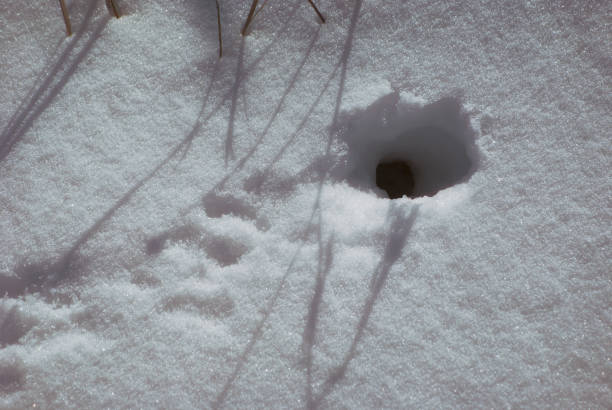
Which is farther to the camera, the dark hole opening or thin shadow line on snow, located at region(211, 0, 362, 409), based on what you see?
the dark hole opening

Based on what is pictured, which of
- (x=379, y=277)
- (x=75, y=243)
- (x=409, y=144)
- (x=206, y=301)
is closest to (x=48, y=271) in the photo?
(x=75, y=243)

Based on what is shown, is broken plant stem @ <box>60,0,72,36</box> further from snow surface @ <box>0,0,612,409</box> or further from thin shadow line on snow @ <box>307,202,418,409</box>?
thin shadow line on snow @ <box>307,202,418,409</box>

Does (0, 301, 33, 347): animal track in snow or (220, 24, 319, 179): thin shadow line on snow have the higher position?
(220, 24, 319, 179): thin shadow line on snow

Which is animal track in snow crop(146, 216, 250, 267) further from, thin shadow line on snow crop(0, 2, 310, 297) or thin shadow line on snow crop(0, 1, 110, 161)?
thin shadow line on snow crop(0, 1, 110, 161)

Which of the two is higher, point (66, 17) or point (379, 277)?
point (66, 17)

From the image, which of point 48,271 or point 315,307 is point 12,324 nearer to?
point 48,271

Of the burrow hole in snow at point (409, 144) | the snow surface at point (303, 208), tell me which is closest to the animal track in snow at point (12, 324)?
the snow surface at point (303, 208)

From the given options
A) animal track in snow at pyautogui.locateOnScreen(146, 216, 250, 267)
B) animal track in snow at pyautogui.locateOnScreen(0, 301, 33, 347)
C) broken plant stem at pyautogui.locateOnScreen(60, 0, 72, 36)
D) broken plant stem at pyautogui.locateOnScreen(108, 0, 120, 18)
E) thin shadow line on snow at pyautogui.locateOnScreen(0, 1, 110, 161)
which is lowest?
animal track in snow at pyautogui.locateOnScreen(0, 301, 33, 347)

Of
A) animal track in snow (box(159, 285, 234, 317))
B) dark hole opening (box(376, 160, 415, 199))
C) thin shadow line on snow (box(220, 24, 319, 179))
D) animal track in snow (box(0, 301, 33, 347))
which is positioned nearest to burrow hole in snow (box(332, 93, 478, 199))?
dark hole opening (box(376, 160, 415, 199))
